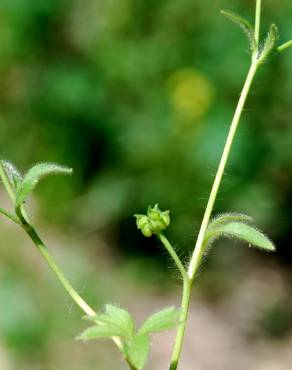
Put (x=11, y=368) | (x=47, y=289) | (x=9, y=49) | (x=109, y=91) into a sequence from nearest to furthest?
(x=11, y=368) < (x=47, y=289) < (x=109, y=91) < (x=9, y=49)

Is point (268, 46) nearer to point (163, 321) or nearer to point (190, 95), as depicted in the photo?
point (163, 321)

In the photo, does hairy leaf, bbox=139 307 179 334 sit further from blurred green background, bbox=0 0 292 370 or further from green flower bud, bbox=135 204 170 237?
blurred green background, bbox=0 0 292 370

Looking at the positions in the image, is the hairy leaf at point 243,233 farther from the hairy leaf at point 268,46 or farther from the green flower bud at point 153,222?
the hairy leaf at point 268,46

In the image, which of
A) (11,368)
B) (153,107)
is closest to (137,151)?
(153,107)

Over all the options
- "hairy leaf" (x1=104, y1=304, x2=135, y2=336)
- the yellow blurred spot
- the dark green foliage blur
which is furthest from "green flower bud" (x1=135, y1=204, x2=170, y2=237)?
the yellow blurred spot

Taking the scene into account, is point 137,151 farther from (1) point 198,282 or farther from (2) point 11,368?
(2) point 11,368

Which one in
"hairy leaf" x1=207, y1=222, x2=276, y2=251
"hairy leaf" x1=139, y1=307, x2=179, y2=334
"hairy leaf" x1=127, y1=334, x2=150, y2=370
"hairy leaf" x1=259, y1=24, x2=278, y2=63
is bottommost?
"hairy leaf" x1=127, y1=334, x2=150, y2=370

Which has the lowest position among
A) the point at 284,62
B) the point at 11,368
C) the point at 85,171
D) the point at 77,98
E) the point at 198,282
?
the point at 11,368
